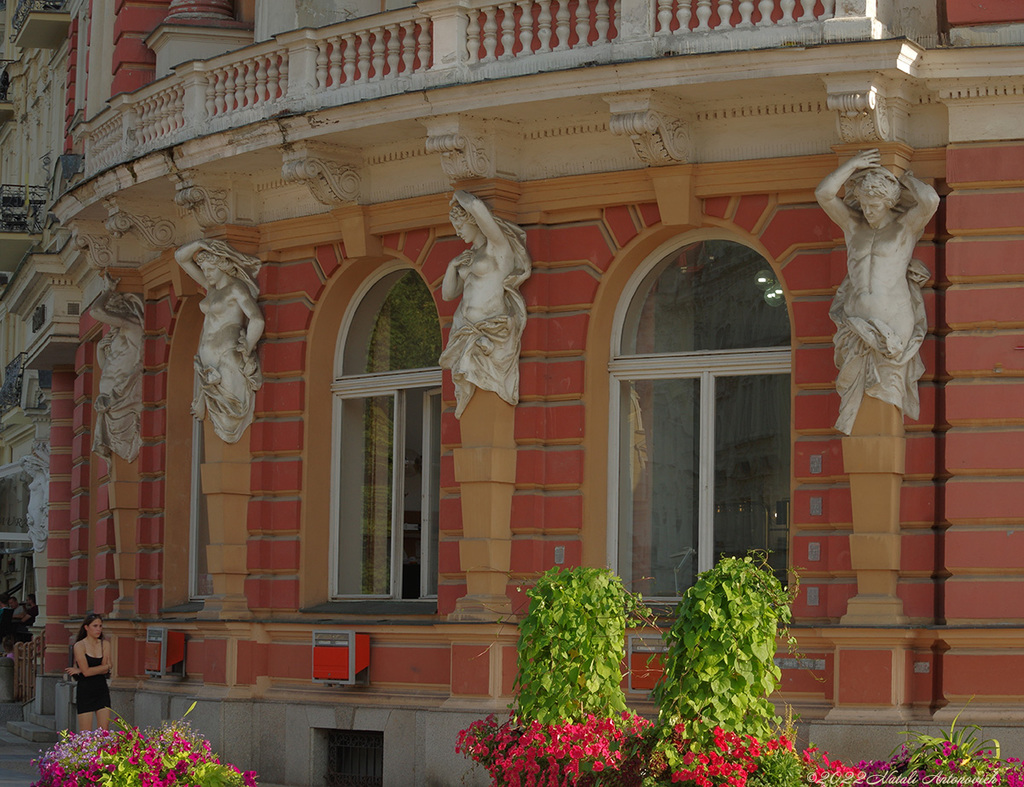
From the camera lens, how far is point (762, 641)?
1250cm

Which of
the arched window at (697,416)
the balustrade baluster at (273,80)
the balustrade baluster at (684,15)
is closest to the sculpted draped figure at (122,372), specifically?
the balustrade baluster at (273,80)

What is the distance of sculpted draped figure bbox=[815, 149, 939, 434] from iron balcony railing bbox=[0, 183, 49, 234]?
797 inches

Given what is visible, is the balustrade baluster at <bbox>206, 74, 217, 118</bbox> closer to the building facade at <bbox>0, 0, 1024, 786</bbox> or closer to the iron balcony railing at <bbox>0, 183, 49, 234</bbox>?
the building facade at <bbox>0, 0, 1024, 786</bbox>

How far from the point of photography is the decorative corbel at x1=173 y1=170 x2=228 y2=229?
1942 cm

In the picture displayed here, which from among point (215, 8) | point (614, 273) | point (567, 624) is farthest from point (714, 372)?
point (215, 8)

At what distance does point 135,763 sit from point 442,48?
7131 millimetres

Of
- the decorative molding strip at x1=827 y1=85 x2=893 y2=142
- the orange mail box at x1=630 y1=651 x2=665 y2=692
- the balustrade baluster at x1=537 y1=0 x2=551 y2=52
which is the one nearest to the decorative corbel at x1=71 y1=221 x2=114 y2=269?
the balustrade baluster at x1=537 y1=0 x2=551 y2=52

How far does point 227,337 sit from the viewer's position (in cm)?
1938

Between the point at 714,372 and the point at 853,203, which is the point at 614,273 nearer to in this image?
the point at 714,372

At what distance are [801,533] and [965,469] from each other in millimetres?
1533

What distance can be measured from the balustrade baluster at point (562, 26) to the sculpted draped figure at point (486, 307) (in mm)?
1608

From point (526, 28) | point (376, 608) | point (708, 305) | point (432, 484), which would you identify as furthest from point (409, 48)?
point (376, 608)

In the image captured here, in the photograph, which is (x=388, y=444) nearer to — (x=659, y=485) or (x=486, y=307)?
(x=486, y=307)

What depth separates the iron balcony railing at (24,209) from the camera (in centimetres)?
3350
